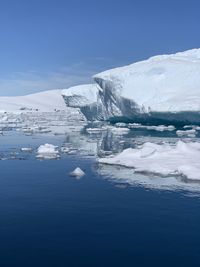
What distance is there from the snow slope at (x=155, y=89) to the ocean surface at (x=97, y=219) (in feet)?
49.9

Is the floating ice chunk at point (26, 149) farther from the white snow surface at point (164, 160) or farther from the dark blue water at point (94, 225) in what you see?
the dark blue water at point (94, 225)

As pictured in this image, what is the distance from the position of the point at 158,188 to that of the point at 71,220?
4.56 meters

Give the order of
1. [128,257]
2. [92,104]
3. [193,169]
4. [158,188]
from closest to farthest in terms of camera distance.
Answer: [128,257] < [158,188] < [193,169] < [92,104]

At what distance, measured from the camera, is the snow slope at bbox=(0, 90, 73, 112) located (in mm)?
93188

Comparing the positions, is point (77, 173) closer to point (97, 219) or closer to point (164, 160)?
point (164, 160)

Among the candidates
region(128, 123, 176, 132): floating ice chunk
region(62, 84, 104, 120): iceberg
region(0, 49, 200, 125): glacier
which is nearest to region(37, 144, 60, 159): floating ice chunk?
region(0, 49, 200, 125): glacier

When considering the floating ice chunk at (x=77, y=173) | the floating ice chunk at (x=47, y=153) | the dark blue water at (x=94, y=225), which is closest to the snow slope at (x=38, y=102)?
the floating ice chunk at (x=47, y=153)

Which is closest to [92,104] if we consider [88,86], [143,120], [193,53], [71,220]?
[88,86]

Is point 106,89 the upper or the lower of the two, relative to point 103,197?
upper

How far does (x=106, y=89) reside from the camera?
40.6 meters

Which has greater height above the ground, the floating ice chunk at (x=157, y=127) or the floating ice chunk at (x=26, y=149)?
the floating ice chunk at (x=157, y=127)

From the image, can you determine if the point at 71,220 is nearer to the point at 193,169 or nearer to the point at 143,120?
the point at 193,169

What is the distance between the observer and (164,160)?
63.8ft

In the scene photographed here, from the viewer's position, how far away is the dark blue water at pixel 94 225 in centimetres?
948
